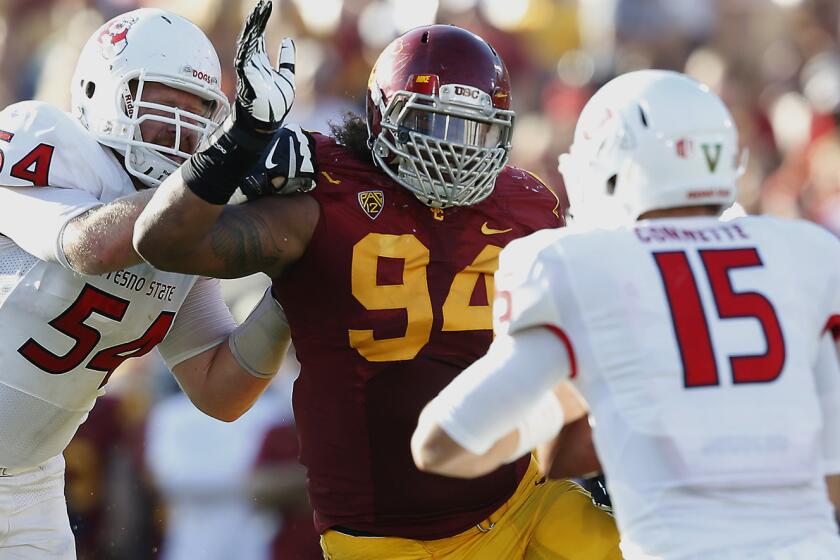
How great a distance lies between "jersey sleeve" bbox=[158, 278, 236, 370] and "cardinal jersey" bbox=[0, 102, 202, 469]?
24 cm

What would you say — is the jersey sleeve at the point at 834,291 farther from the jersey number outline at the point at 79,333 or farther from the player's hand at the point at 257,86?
the jersey number outline at the point at 79,333

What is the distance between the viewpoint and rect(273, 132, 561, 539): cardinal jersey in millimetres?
3240

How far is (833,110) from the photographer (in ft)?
25.3

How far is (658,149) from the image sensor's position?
2555 mm

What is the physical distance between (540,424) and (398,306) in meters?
0.79

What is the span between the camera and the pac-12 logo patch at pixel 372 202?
3301 mm

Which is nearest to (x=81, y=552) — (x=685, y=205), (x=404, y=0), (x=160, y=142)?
(x=160, y=142)

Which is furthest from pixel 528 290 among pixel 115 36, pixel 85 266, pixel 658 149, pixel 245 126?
pixel 115 36

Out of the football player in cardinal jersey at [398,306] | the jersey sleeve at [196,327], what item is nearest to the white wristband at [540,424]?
the football player in cardinal jersey at [398,306]

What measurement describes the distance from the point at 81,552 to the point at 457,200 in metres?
2.90

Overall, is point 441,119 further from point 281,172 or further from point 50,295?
point 50,295

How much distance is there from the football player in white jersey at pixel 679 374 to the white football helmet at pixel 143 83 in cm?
144

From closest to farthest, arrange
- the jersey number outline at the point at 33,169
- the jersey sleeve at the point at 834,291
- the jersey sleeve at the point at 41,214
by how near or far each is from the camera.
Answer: the jersey sleeve at the point at 834,291, the jersey sleeve at the point at 41,214, the jersey number outline at the point at 33,169

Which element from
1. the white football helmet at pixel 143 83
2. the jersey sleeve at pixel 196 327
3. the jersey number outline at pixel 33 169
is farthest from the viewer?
the jersey sleeve at pixel 196 327
